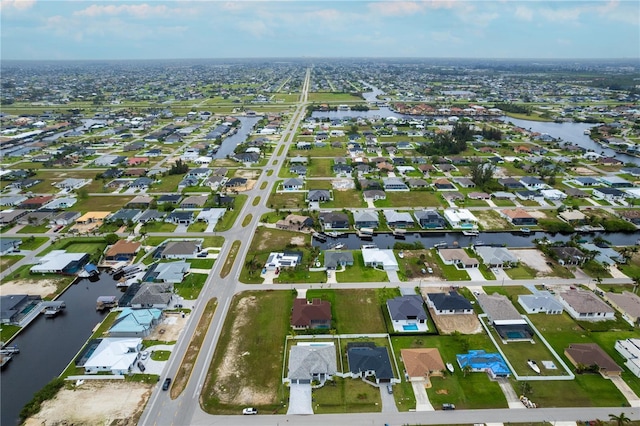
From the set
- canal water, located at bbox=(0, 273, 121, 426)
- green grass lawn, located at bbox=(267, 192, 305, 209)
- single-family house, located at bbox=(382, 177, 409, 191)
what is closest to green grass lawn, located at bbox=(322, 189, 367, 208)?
green grass lawn, located at bbox=(267, 192, 305, 209)

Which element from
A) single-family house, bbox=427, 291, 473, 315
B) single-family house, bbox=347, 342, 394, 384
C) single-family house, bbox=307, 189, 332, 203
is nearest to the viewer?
single-family house, bbox=347, 342, 394, 384

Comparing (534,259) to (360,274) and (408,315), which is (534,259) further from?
(360,274)

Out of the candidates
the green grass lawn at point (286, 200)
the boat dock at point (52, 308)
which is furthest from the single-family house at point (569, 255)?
the boat dock at point (52, 308)

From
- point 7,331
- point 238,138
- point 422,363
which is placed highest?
point 238,138

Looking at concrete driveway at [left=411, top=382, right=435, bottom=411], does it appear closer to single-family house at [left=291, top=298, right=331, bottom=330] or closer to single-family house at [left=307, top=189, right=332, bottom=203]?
single-family house at [left=291, top=298, right=331, bottom=330]

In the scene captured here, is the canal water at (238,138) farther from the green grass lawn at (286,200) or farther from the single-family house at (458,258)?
the single-family house at (458,258)

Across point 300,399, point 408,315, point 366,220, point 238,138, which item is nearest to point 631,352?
point 408,315

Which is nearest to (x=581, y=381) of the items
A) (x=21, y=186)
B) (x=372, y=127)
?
(x=21, y=186)
